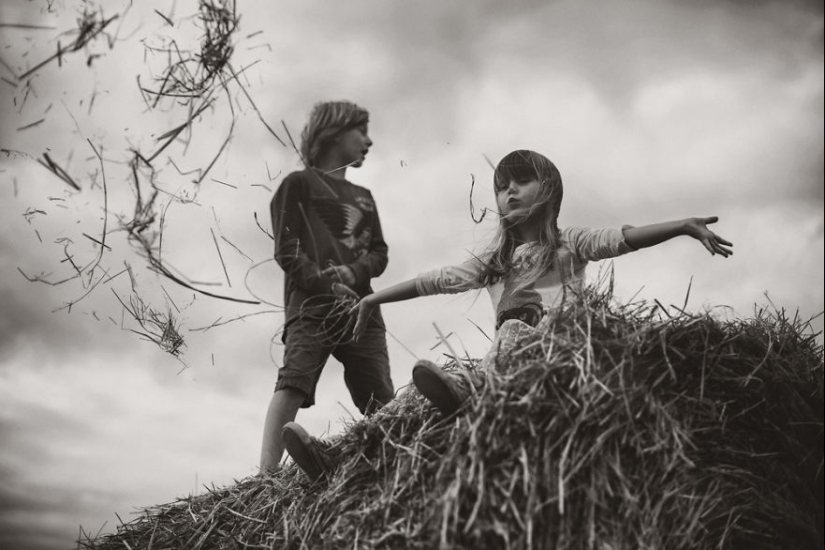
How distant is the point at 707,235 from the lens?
2328 mm

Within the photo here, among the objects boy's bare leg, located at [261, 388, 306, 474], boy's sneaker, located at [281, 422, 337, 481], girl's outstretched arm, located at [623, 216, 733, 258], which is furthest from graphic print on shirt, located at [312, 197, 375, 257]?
boy's sneaker, located at [281, 422, 337, 481]

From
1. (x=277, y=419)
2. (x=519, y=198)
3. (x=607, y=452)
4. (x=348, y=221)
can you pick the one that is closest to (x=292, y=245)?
(x=348, y=221)

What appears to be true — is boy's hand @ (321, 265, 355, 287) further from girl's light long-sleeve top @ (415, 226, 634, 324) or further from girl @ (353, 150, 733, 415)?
girl's light long-sleeve top @ (415, 226, 634, 324)

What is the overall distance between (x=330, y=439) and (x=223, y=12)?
1.41 meters

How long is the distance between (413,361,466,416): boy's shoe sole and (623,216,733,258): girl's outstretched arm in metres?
1.00

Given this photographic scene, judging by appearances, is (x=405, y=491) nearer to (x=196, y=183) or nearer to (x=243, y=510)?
(x=243, y=510)

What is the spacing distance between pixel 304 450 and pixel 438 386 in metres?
0.53

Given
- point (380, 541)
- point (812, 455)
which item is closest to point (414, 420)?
point (380, 541)

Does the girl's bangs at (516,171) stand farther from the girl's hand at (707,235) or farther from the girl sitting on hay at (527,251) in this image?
the girl's hand at (707,235)

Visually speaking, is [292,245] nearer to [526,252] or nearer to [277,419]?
[277,419]

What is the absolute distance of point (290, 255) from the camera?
3.26 metres

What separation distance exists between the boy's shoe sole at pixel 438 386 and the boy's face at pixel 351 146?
77.1 inches

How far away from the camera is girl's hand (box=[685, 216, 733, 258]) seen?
230cm

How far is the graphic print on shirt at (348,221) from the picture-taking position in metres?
3.58
